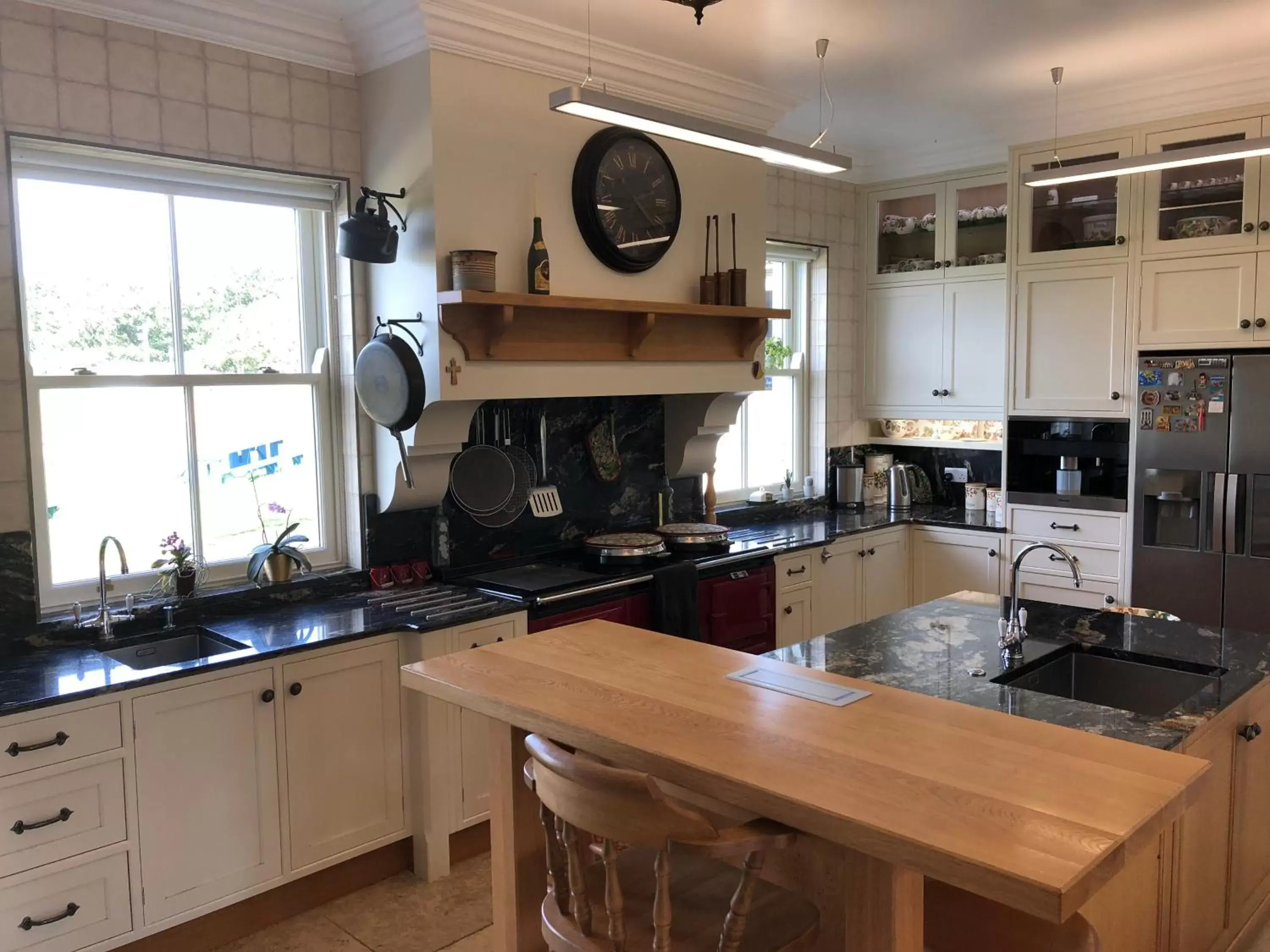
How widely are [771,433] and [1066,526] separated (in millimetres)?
1547

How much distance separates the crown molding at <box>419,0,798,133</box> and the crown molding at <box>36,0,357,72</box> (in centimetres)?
40

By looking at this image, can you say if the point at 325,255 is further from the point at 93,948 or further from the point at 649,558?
the point at 93,948

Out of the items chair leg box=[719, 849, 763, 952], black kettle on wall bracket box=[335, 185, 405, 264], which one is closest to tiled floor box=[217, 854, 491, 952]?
chair leg box=[719, 849, 763, 952]

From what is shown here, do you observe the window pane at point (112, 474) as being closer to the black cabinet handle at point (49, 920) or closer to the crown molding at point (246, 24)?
the black cabinet handle at point (49, 920)

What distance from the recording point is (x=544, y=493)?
4.04 m

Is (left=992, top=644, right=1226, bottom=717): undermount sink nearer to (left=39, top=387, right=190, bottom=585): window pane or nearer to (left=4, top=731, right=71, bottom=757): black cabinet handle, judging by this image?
(left=4, top=731, right=71, bottom=757): black cabinet handle

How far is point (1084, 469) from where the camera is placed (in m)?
4.85

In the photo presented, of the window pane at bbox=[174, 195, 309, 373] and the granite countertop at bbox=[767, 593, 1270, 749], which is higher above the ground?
the window pane at bbox=[174, 195, 309, 373]

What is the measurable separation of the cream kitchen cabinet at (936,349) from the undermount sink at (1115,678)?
100 inches

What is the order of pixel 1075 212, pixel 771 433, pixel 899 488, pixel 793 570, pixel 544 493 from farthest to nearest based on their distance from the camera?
1. pixel 899 488
2. pixel 771 433
3. pixel 1075 212
4. pixel 793 570
5. pixel 544 493

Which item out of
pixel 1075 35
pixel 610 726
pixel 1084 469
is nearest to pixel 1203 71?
pixel 1075 35

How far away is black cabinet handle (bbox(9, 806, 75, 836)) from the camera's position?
242cm

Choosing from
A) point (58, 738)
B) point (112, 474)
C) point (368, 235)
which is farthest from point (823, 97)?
point (58, 738)

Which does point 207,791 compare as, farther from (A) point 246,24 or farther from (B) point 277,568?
(A) point 246,24
